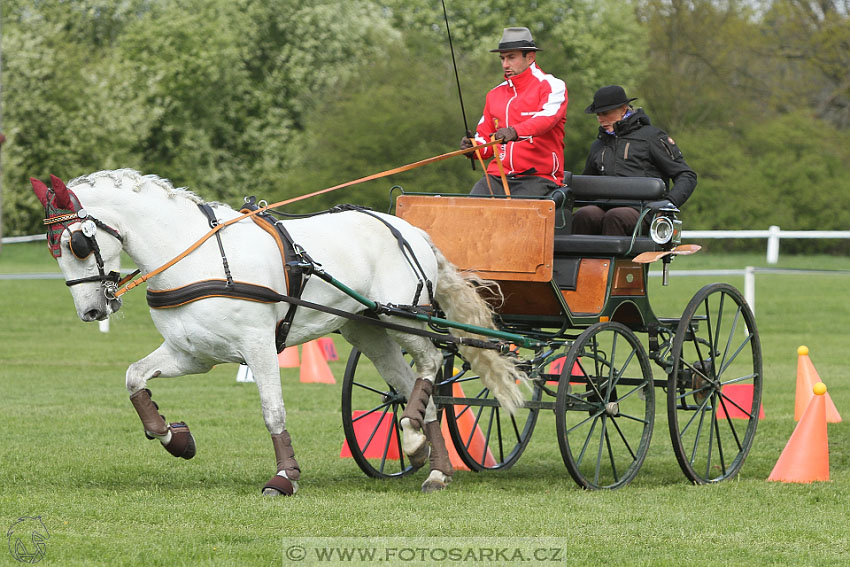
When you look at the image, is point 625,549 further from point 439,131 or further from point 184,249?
point 439,131

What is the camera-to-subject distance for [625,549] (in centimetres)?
526

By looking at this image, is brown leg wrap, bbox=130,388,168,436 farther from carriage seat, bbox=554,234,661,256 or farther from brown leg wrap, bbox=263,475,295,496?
carriage seat, bbox=554,234,661,256

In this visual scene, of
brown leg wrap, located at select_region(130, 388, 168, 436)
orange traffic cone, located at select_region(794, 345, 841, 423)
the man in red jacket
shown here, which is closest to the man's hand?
the man in red jacket

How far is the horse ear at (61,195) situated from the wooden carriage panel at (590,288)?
9.08ft

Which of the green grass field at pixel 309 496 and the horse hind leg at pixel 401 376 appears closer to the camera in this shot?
the green grass field at pixel 309 496

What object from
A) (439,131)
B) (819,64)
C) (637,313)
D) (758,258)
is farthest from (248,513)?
(819,64)

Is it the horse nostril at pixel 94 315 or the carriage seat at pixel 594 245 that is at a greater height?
the carriage seat at pixel 594 245

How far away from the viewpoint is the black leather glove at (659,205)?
24.3 ft

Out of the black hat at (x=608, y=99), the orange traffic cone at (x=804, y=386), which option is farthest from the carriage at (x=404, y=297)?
the orange traffic cone at (x=804, y=386)

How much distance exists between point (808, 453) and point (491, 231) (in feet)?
7.10

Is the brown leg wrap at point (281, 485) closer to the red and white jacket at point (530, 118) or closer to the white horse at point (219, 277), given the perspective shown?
the white horse at point (219, 277)

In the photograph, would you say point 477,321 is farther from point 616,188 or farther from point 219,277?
point 219,277

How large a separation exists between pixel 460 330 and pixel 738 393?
2.36 m

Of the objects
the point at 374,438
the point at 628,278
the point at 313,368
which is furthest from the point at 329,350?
the point at 628,278
